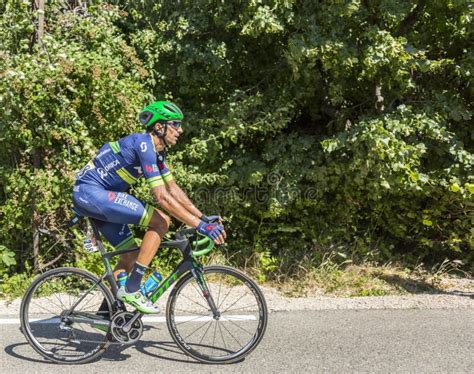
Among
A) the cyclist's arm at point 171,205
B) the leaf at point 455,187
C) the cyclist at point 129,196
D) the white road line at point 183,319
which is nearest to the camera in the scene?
the cyclist's arm at point 171,205

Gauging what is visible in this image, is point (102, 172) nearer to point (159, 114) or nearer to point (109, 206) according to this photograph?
point (109, 206)

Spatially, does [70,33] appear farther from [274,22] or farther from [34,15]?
[274,22]

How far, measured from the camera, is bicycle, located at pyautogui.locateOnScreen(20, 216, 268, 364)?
455 centimetres

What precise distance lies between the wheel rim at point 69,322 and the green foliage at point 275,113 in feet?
5.62

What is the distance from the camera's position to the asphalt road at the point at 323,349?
4.46m

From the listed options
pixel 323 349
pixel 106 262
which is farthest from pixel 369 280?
pixel 106 262

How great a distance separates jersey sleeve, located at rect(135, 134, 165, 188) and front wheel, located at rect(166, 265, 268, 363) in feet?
2.72

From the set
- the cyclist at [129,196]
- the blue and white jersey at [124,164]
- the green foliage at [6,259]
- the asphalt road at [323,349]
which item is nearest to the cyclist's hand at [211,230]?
the cyclist at [129,196]

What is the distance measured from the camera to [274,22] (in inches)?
246

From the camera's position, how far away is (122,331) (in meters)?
4.54

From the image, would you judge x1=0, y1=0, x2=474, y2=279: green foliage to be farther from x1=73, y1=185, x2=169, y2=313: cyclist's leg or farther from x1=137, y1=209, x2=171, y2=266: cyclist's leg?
x1=137, y1=209, x2=171, y2=266: cyclist's leg

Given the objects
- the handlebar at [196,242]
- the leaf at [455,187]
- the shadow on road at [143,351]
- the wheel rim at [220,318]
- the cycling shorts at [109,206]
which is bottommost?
the shadow on road at [143,351]

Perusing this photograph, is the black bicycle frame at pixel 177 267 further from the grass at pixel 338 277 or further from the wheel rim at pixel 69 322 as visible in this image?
the grass at pixel 338 277

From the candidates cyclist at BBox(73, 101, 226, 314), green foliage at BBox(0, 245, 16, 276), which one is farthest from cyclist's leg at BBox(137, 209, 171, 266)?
green foliage at BBox(0, 245, 16, 276)
